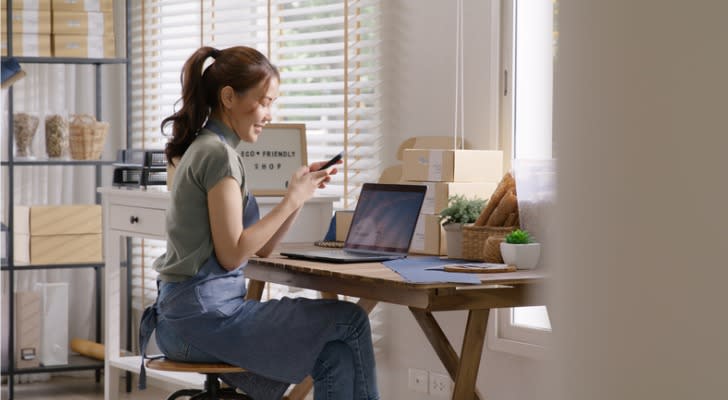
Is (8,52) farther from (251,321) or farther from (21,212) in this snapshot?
(251,321)

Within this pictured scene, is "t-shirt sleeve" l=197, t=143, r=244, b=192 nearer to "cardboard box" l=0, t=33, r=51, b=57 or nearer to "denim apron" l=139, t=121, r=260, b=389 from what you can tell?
"denim apron" l=139, t=121, r=260, b=389

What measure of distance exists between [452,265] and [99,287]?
2.61 meters

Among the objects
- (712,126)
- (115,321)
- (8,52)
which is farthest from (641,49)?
(8,52)

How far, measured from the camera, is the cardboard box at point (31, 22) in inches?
164

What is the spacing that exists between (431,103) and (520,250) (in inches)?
38.6

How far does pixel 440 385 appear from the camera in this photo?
10.6 ft

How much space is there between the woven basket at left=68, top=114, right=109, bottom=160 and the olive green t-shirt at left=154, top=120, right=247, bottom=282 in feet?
6.41

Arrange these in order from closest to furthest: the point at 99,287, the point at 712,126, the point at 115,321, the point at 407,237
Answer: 1. the point at 712,126
2. the point at 407,237
3. the point at 115,321
4. the point at 99,287

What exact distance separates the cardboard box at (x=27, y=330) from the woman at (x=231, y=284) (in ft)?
6.50

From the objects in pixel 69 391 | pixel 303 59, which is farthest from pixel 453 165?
pixel 69 391

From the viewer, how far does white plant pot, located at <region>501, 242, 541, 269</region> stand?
2.37 m

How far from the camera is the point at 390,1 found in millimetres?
3387

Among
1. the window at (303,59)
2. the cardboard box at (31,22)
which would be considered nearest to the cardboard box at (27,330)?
the window at (303,59)

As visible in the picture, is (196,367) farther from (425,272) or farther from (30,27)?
(30,27)
